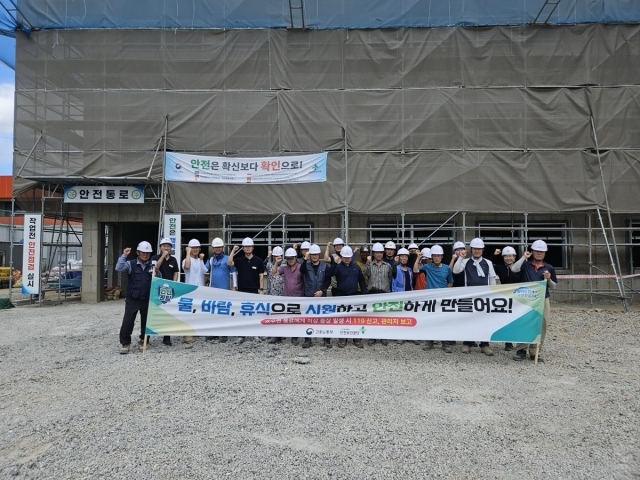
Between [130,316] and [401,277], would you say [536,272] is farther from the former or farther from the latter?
[130,316]

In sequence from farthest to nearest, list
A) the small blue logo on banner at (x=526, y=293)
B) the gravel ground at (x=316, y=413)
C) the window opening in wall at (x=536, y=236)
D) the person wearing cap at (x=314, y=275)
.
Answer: the window opening in wall at (x=536, y=236)
the person wearing cap at (x=314, y=275)
the small blue logo on banner at (x=526, y=293)
the gravel ground at (x=316, y=413)

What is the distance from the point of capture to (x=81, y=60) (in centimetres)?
1109

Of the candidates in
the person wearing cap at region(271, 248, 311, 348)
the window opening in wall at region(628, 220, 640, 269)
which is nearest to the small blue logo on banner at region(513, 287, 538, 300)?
Result: the person wearing cap at region(271, 248, 311, 348)

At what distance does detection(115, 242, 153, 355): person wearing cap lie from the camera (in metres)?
5.96

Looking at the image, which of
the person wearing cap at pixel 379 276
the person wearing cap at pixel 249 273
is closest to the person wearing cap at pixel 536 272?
the person wearing cap at pixel 379 276

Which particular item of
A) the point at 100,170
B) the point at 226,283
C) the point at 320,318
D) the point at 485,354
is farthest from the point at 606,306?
the point at 100,170

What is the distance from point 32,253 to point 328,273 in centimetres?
905

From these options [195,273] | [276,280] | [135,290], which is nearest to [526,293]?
[276,280]

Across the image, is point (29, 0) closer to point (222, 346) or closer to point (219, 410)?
point (222, 346)

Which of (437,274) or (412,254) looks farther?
(412,254)

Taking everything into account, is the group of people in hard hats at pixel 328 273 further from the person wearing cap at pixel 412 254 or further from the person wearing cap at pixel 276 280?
the person wearing cap at pixel 412 254

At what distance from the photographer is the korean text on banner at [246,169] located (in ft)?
34.9

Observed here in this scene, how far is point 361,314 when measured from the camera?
19.4 ft

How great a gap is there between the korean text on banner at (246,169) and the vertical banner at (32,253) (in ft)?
12.5
